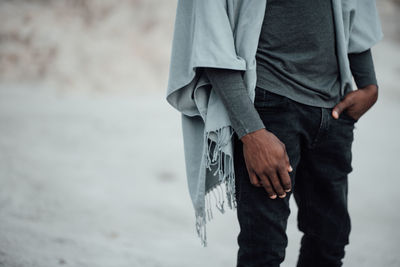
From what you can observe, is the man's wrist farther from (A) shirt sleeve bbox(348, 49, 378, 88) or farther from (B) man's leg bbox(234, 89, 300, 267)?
(A) shirt sleeve bbox(348, 49, 378, 88)

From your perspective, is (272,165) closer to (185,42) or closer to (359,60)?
(185,42)

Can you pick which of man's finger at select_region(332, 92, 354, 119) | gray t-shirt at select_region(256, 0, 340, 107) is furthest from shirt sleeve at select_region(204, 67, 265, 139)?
man's finger at select_region(332, 92, 354, 119)

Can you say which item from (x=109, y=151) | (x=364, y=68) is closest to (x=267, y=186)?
(x=364, y=68)

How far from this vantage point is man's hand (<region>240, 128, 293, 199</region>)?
46.1 inches

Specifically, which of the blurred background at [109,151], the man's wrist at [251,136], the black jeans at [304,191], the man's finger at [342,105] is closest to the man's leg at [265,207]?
the black jeans at [304,191]

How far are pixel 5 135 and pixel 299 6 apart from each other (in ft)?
15.4

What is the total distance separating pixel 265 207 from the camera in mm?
1266

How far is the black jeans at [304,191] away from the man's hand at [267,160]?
0.06m

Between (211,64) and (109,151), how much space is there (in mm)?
3809

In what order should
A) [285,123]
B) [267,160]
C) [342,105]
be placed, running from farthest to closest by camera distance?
[342,105] → [285,123] → [267,160]

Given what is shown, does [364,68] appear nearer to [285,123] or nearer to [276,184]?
[285,123]

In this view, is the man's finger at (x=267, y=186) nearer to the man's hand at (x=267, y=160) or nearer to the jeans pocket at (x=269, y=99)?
the man's hand at (x=267, y=160)

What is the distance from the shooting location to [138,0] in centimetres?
991

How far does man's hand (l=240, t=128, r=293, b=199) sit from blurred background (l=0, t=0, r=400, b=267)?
1350 millimetres
